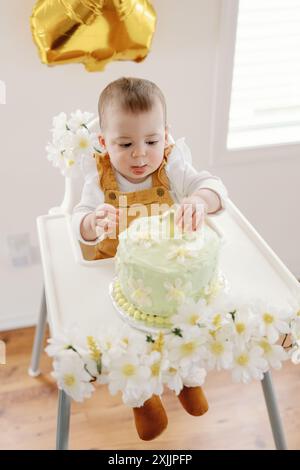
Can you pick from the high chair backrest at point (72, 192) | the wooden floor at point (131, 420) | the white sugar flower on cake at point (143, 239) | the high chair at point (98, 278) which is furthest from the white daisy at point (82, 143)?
the wooden floor at point (131, 420)

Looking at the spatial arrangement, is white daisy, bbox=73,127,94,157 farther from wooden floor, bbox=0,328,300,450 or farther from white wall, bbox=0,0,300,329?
wooden floor, bbox=0,328,300,450

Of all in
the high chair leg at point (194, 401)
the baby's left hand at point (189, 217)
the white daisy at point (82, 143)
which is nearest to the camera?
the baby's left hand at point (189, 217)

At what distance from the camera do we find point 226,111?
5.36 feet

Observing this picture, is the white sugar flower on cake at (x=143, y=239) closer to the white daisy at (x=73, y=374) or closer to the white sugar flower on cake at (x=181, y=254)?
the white sugar flower on cake at (x=181, y=254)

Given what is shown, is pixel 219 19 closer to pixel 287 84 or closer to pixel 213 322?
pixel 287 84

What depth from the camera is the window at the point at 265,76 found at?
1.57 meters

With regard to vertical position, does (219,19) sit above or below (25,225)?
above

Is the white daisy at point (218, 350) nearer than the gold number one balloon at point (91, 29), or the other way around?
the white daisy at point (218, 350)

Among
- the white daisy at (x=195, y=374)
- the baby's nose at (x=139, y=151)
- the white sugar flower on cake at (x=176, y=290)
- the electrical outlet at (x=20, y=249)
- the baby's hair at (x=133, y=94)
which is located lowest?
the electrical outlet at (x=20, y=249)

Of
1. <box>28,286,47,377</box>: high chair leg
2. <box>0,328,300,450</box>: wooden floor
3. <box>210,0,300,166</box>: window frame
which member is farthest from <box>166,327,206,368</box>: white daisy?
<box>210,0,300,166</box>: window frame

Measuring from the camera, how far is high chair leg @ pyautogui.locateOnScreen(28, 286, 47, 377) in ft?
4.92

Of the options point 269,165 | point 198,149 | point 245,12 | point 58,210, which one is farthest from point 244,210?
point 58,210
